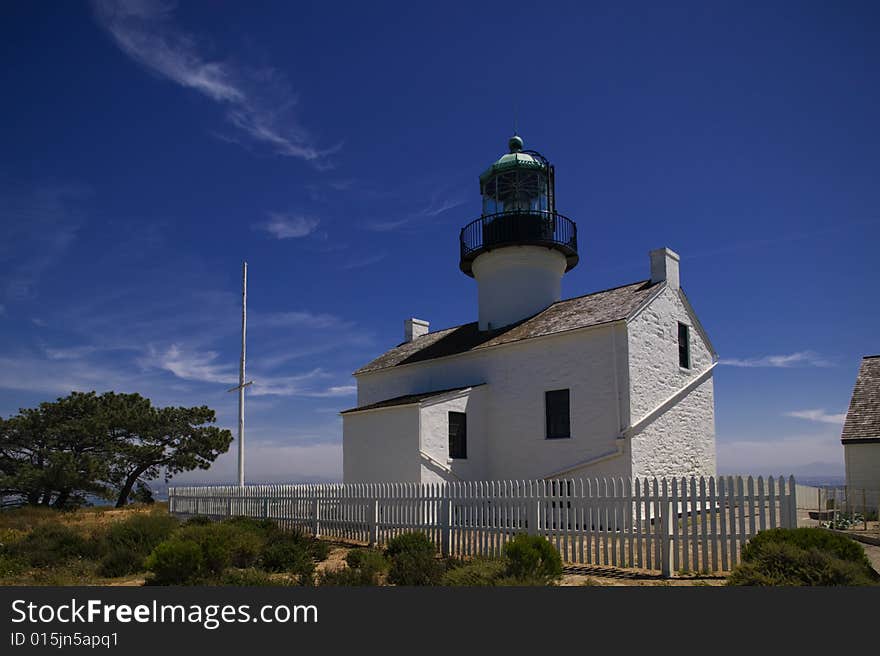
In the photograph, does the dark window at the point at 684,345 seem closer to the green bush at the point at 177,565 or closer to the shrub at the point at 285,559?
the shrub at the point at 285,559

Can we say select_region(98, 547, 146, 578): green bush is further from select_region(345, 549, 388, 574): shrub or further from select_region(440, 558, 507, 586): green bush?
select_region(440, 558, 507, 586): green bush

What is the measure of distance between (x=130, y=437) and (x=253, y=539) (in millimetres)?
17658

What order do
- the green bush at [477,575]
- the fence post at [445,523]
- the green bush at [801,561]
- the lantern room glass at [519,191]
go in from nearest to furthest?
the green bush at [801,561] → the green bush at [477,575] → the fence post at [445,523] → the lantern room glass at [519,191]

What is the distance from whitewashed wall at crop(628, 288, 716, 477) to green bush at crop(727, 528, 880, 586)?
7378 mm

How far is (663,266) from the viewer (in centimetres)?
1894

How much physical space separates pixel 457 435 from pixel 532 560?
33.1 feet

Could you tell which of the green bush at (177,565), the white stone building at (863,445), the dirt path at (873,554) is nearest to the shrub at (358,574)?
the green bush at (177,565)

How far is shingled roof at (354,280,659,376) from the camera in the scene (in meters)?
18.2

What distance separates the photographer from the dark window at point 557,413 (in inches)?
715

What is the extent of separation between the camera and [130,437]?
27.0m

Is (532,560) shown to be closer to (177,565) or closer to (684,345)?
(177,565)

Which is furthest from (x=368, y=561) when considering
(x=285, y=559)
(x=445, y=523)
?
(x=445, y=523)

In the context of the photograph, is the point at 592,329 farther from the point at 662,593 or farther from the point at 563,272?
the point at 662,593

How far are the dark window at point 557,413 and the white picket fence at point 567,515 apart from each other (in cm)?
362
